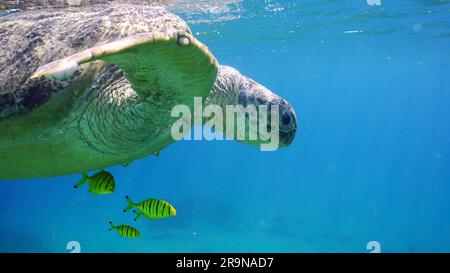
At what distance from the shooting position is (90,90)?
103 inches

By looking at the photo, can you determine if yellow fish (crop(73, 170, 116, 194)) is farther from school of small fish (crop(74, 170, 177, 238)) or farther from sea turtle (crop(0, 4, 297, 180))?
sea turtle (crop(0, 4, 297, 180))

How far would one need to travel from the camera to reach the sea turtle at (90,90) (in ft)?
6.75

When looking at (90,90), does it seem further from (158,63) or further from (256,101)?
(256,101)

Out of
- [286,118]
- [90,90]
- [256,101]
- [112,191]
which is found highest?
[90,90]

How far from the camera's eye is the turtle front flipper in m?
1.35

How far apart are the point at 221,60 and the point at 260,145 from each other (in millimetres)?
23821

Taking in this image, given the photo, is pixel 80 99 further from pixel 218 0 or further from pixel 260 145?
pixel 218 0

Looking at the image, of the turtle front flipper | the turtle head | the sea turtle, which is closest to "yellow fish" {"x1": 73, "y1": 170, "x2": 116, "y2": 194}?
the sea turtle

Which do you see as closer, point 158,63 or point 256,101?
point 158,63

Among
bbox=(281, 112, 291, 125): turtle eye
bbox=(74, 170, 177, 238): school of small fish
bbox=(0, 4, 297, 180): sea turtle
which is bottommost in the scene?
bbox=(74, 170, 177, 238): school of small fish

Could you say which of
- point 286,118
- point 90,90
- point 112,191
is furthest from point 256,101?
point 112,191

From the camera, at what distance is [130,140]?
291 centimetres

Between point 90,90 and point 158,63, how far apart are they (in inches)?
41.2
